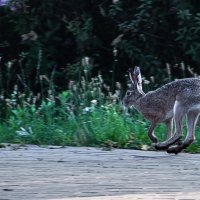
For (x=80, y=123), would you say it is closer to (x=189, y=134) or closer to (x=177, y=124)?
(x=177, y=124)

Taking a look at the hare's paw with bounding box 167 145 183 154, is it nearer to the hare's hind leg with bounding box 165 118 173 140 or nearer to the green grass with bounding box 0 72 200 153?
the green grass with bounding box 0 72 200 153

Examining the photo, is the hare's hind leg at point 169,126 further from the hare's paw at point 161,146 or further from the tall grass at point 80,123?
the hare's paw at point 161,146

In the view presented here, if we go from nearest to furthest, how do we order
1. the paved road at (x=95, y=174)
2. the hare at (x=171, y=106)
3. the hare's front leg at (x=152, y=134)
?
the paved road at (x=95, y=174), the hare at (x=171, y=106), the hare's front leg at (x=152, y=134)

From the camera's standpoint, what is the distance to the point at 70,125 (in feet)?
37.6

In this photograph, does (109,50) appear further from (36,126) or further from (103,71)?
(36,126)

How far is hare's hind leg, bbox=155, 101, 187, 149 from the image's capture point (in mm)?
10148

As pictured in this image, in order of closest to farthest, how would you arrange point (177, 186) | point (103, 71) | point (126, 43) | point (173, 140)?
point (177, 186) → point (173, 140) → point (126, 43) → point (103, 71)

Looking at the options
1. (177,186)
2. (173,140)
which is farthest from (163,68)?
(177,186)

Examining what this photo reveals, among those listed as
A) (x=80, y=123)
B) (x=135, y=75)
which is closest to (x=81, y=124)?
(x=80, y=123)

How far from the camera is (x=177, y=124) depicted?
401 inches

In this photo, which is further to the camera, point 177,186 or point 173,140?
point 173,140

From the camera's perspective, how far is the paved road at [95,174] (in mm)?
7379

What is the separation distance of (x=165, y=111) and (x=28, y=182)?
3325mm

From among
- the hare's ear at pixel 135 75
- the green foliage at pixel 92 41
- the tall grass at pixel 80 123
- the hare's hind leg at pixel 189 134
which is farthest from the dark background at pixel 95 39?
the hare's hind leg at pixel 189 134
